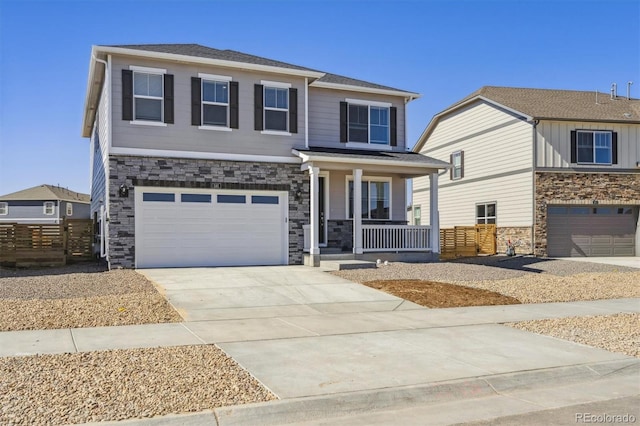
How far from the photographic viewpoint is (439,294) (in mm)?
12352

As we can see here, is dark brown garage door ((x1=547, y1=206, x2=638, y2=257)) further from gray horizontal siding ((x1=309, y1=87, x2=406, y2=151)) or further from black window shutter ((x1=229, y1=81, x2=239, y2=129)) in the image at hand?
black window shutter ((x1=229, y1=81, x2=239, y2=129))

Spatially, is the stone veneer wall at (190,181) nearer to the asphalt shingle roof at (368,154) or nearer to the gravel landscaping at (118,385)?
the asphalt shingle roof at (368,154)

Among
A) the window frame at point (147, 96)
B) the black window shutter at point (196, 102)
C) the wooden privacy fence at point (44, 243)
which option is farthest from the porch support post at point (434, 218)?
the wooden privacy fence at point (44, 243)

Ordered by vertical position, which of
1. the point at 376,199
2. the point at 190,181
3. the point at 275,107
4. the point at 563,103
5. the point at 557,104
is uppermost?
the point at 563,103

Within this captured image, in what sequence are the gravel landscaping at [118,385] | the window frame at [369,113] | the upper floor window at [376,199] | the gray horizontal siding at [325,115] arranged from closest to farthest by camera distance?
the gravel landscaping at [118,385]
the gray horizontal siding at [325,115]
the window frame at [369,113]
the upper floor window at [376,199]

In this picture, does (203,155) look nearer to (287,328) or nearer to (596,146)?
(287,328)

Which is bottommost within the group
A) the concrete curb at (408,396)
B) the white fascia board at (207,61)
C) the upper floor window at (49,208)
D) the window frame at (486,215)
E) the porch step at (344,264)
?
the concrete curb at (408,396)

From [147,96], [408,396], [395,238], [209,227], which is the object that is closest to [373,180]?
[395,238]

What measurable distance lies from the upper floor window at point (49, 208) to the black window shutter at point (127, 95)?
36.9 metres

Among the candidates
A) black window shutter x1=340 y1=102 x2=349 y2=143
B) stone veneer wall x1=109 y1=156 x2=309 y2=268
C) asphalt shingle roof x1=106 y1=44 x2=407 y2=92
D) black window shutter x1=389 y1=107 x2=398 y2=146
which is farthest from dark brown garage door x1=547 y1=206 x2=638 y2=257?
stone veneer wall x1=109 y1=156 x2=309 y2=268

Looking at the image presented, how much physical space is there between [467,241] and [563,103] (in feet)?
24.9

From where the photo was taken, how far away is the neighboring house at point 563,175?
906 inches

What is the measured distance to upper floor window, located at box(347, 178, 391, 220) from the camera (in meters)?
19.8

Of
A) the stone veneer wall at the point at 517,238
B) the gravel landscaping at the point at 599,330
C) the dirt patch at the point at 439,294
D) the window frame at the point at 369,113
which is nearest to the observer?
the gravel landscaping at the point at 599,330
